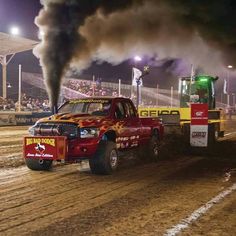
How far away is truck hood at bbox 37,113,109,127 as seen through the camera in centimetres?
873

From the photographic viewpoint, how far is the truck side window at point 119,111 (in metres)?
9.81

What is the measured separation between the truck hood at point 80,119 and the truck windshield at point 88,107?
387 mm

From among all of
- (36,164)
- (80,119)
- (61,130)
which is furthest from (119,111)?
(36,164)

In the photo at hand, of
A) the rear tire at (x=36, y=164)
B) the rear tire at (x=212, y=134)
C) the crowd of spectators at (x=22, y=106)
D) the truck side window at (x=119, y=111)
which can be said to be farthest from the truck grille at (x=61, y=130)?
the crowd of spectators at (x=22, y=106)

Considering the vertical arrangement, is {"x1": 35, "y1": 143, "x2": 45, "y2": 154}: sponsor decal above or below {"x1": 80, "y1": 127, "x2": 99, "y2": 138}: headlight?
below

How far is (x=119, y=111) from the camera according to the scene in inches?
392

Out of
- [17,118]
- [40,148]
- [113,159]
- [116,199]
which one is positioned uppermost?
[17,118]

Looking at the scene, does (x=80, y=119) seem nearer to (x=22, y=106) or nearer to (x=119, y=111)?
(x=119, y=111)

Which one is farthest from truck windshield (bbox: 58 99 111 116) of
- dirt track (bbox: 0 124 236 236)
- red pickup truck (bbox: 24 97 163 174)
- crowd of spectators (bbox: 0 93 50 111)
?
crowd of spectators (bbox: 0 93 50 111)

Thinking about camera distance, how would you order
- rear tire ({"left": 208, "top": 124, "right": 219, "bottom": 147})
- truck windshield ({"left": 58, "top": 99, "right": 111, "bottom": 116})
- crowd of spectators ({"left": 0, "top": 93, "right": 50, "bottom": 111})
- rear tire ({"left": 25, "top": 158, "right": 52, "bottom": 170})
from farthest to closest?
1. crowd of spectators ({"left": 0, "top": 93, "right": 50, "bottom": 111})
2. rear tire ({"left": 208, "top": 124, "right": 219, "bottom": 147})
3. truck windshield ({"left": 58, "top": 99, "right": 111, "bottom": 116})
4. rear tire ({"left": 25, "top": 158, "right": 52, "bottom": 170})

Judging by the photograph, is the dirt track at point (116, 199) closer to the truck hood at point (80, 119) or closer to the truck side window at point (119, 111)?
the truck hood at point (80, 119)

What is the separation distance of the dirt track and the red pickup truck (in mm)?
369

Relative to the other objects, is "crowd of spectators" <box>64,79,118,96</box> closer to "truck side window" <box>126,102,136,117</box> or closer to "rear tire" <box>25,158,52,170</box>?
"truck side window" <box>126,102,136,117</box>

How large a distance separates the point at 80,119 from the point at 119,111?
4.55 feet
